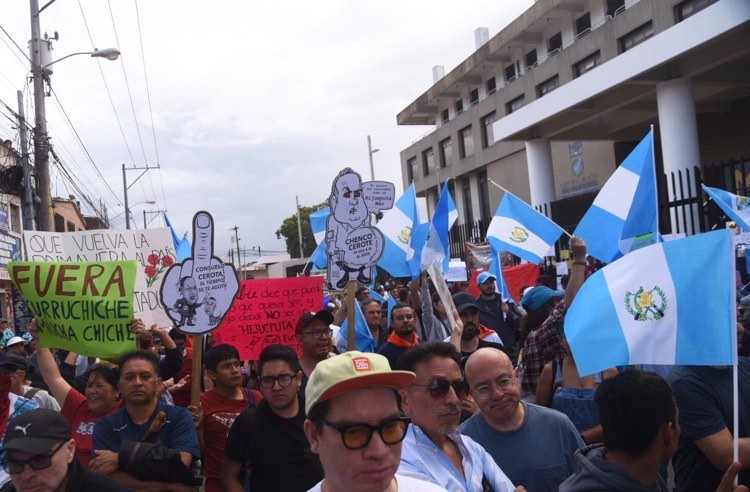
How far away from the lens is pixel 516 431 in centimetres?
329

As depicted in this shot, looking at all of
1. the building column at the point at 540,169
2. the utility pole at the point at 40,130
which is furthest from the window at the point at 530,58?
the utility pole at the point at 40,130

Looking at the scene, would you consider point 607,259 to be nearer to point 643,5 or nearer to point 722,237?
point 722,237

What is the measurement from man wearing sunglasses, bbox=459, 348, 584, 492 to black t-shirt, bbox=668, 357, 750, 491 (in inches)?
20.3

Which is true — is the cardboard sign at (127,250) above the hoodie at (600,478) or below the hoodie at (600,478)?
above

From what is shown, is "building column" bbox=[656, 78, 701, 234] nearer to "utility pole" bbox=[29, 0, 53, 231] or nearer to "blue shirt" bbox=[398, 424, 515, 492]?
"utility pole" bbox=[29, 0, 53, 231]

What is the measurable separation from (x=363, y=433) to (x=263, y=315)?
14.8 feet

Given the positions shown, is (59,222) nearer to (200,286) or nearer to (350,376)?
(200,286)

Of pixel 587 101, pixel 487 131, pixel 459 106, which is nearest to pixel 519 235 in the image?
pixel 587 101

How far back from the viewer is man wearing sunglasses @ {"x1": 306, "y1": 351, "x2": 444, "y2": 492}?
2.02 metres

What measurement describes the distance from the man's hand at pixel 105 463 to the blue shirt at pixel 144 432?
6.0 inches

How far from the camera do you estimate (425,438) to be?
2.93 meters

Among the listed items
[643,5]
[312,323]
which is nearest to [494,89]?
[643,5]

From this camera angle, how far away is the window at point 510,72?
1385 inches

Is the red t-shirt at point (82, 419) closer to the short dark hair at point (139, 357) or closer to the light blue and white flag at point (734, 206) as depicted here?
the short dark hair at point (139, 357)
